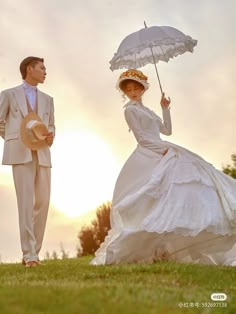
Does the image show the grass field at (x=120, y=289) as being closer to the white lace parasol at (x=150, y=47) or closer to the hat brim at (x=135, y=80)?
the hat brim at (x=135, y=80)

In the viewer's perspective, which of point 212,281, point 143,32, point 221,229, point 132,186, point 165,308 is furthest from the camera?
point 143,32

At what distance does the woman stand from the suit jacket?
132cm

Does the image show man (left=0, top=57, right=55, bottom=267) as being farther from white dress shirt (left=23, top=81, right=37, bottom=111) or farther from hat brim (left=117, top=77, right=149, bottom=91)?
hat brim (left=117, top=77, right=149, bottom=91)

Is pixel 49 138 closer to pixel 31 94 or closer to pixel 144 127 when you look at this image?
pixel 31 94

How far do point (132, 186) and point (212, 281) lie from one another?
2.75 m

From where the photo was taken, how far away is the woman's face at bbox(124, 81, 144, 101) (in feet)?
36.9

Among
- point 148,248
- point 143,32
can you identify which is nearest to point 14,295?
point 148,248

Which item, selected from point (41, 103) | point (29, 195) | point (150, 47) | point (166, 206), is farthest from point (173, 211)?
point (150, 47)

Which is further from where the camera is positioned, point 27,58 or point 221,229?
point 27,58

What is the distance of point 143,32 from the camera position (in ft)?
38.6

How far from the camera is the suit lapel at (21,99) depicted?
34.8 ft

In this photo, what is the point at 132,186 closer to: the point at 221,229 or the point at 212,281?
the point at 221,229

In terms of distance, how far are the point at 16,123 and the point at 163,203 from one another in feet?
8.23

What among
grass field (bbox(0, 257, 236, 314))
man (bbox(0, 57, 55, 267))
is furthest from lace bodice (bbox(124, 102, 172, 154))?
grass field (bbox(0, 257, 236, 314))
